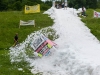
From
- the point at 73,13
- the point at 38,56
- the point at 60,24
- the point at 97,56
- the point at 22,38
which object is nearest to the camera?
the point at 97,56

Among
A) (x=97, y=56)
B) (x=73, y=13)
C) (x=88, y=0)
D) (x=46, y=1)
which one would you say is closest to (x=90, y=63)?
(x=97, y=56)

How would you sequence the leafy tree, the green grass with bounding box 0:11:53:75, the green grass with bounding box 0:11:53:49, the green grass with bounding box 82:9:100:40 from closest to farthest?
the green grass with bounding box 0:11:53:75, the green grass with bounding box 82:9:100:40, the green grass with bounding box 0:11:53:49, the leafy tree

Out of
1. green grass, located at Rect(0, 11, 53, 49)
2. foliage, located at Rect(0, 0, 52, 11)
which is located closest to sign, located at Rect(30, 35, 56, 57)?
green grass, located at Rect(0, 11, 53, 49)

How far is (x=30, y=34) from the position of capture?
100 ft

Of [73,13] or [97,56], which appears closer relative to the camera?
[97,56]

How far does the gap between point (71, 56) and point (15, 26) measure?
1527 centimetres

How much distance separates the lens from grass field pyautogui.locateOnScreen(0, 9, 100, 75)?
20.2 metres

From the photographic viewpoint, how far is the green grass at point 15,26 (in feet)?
97.6

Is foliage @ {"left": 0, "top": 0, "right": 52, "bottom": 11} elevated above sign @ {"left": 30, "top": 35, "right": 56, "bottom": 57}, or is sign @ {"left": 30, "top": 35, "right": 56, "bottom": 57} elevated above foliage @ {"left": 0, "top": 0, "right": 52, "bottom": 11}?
sign @ {"left": 30, "top": 35, "right": 56, "bottom": 57}

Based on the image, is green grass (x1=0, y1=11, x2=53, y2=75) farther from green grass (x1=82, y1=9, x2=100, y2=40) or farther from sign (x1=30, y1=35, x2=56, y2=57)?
green grass (x1=82, y1=9, x2=100, y2=40)

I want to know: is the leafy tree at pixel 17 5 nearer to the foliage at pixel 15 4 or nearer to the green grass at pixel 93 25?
the foliage at pixel 15 4

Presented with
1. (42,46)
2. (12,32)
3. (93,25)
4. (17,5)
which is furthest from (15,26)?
(17,5)

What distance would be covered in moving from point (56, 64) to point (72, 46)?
3225mm

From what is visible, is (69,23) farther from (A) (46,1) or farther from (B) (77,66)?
(A) (46,1)
